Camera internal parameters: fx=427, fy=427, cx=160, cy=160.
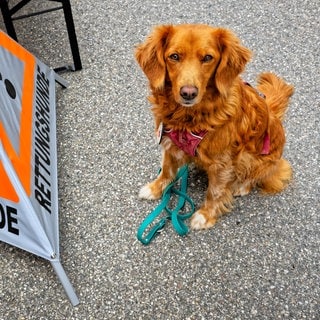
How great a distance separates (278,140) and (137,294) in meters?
1.07

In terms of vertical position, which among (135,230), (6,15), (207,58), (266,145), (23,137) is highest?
(207,58)

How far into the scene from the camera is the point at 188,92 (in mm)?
1753

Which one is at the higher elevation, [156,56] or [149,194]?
[156,56]

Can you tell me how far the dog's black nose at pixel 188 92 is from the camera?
1.75 metres

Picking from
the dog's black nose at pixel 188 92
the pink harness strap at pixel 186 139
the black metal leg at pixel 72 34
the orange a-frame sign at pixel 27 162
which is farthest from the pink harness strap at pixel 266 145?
the black metal leg at pixel 72 34

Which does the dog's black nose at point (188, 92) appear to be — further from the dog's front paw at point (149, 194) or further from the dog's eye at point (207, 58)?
the dog's front paw at point (149, 194)

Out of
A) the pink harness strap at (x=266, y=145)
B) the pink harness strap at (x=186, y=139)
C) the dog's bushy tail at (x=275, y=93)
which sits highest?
the pink harness strap at (x=186, y=139)

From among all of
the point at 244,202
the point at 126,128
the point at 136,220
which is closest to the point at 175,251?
the point at 136,220

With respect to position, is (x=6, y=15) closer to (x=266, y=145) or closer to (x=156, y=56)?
(x=156, y=56)

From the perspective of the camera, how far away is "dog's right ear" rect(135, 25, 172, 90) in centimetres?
186

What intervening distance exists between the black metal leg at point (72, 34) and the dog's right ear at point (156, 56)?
138 centimetres

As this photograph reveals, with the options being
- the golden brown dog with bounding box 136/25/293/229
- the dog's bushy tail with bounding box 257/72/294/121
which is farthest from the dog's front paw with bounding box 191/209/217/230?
the dog's bushy tail with bounding box 257/72/294/121

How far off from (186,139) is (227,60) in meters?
0.42

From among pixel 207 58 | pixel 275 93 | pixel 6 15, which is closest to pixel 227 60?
pixel 207 58
